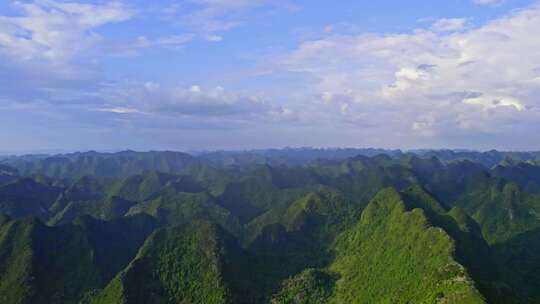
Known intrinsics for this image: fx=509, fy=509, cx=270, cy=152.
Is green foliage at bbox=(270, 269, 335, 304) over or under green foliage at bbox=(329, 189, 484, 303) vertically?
under

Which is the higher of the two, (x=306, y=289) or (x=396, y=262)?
(x=396, y=262)

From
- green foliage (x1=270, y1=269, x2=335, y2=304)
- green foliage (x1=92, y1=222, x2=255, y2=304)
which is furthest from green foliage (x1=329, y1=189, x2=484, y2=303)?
green foliage (x1=92, y1=222, x2=255, y2=304)

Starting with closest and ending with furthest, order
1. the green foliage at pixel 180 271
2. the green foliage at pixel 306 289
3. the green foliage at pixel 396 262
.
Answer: the green foliage at pixel 396 262, the green foliage at pixel 306 289, the green foliage at pixel 180 271

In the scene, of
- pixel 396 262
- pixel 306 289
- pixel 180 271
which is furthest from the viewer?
pixel 180 271

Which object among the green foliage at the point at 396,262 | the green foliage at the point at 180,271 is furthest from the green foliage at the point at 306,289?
the green foliage at the point at 180,271

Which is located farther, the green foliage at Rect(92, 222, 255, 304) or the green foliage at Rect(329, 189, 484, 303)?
the green foliage at Rect(92, 222, 255, 304)

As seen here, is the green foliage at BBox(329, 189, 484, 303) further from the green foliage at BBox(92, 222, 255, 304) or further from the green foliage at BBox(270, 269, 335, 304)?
the green foliage at BBox(92, 222, 255, 304)

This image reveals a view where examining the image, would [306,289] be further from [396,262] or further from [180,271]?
[180,271]

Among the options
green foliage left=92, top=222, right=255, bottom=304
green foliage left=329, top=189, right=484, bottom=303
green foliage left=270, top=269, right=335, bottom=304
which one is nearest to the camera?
green foliage left=329, top=189, right=484, bottom=303

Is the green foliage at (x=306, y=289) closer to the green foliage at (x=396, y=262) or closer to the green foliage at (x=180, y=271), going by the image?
the green foliage at (x=396, y=262)

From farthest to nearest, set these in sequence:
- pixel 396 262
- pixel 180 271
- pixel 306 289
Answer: pixel 180 271
pixel 306 289
pixel 396 262

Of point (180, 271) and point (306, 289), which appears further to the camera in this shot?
point (180, 271)

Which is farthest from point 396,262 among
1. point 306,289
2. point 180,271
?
point 180,271

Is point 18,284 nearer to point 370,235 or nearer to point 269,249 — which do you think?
point 269,249
